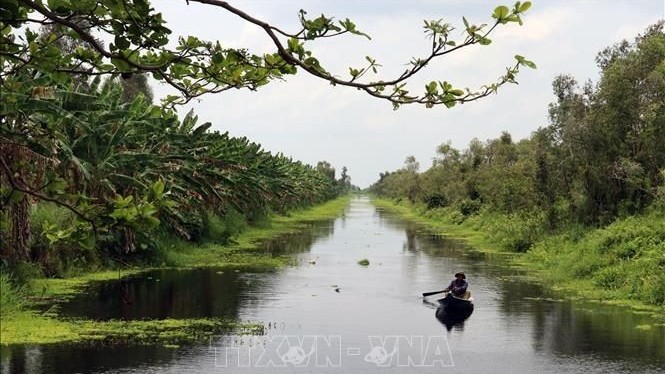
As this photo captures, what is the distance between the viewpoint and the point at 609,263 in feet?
81.1

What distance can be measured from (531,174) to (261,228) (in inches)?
814

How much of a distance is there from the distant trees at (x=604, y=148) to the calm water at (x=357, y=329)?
5.86m

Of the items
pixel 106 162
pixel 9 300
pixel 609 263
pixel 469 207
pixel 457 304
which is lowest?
pixel 457 304

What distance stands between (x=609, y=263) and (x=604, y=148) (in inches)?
280

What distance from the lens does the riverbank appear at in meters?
21.2

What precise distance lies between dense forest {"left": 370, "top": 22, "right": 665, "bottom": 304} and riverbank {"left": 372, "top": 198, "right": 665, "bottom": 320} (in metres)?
0.04

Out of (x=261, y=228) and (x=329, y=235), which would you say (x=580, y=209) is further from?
(x=261, y=228)

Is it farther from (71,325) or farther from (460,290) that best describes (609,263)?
(71,325)

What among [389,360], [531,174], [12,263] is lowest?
[389,360]

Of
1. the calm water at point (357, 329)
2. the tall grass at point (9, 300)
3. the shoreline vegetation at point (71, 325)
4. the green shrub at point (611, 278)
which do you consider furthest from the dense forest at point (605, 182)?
the tall grass at point (9, 300)

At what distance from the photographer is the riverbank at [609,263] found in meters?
21.2

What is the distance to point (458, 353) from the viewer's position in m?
15.3

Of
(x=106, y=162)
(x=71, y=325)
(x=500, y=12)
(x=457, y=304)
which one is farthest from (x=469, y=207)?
(x=500, y=12)

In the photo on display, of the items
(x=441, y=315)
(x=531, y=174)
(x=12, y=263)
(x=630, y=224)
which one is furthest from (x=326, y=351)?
(x=531, y=174)
